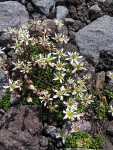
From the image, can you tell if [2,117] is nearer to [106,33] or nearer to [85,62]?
[85,62]

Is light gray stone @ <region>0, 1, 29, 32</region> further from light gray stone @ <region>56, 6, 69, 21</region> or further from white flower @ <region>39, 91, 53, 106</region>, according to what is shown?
white flower @ <region>39, 91, 53, 106</region>

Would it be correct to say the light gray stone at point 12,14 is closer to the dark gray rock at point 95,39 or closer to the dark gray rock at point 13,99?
the dark gray rock at point 95,39

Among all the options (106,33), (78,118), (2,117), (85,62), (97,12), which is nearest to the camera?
(78,118)

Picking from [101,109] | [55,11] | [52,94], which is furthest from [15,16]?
[101,109]

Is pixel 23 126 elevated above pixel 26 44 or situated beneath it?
situated beneath

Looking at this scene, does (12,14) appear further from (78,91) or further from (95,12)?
(78,91)

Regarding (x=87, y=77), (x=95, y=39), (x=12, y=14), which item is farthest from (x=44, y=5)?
(x=87, y=77)
